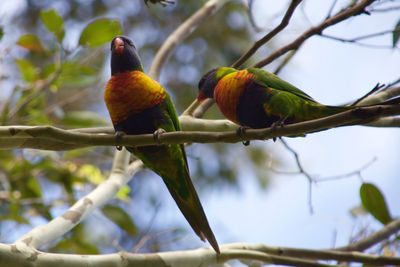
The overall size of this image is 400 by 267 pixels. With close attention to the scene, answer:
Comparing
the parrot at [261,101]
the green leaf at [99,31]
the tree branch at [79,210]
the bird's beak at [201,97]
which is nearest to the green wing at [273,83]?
the parrot at [261,101]

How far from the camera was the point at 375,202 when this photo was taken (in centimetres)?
238

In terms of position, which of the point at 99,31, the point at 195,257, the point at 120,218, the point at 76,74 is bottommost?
the point at 120,218

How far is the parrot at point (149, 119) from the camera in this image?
6.54 ft

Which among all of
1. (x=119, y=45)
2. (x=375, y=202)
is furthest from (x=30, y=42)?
(x=375, y=202)

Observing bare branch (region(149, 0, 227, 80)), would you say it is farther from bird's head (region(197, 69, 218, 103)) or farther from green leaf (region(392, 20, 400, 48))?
green leaf (region(392, 20, 400, 48))

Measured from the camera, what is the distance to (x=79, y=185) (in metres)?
3.53

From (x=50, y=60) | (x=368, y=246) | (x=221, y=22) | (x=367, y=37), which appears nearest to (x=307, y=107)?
(x=367, y=37)

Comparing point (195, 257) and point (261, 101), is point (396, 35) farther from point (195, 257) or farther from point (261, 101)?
point (195, 257)

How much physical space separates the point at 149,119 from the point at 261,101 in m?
0.58

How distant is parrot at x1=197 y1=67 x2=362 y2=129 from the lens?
73.3 inches

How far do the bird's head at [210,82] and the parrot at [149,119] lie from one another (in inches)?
15.4

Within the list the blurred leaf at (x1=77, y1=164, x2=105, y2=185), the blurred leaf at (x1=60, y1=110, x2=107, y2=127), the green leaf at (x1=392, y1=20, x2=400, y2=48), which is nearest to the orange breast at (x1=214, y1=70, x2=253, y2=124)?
the green leaf at (x1=392, y1=20, x2=400, y2=48)

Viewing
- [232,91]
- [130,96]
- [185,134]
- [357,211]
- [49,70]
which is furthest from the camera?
[49,70]

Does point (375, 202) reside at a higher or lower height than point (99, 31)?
lower
